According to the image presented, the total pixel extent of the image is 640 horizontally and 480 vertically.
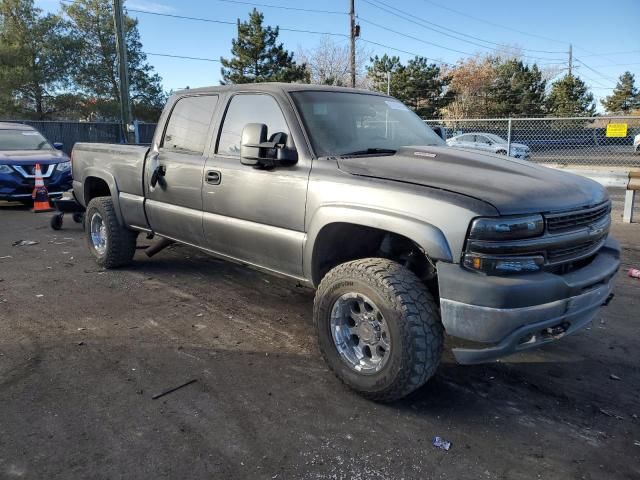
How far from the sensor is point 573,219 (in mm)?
2938

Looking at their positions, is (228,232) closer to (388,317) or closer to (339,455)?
(388,317)

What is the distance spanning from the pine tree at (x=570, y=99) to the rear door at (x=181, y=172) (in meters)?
47.8

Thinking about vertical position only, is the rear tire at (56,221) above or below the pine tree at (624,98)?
below

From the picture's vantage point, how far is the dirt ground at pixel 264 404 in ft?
8.34

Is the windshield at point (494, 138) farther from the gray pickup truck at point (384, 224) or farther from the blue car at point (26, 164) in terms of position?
the gray pickup truck at point (384, 224)

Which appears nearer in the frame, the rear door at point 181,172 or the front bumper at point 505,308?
the front bumper at point 505,308

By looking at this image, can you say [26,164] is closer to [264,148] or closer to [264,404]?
[264,148]

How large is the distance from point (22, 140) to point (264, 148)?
1018cm

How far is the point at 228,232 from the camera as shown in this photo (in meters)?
4.15

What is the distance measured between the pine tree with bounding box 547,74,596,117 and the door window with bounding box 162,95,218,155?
47692 mm

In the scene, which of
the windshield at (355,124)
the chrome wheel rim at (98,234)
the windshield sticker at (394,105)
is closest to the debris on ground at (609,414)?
the windshield at (355,124)

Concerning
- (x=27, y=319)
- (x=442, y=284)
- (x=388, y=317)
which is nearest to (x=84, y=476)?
(x=388, y=317)

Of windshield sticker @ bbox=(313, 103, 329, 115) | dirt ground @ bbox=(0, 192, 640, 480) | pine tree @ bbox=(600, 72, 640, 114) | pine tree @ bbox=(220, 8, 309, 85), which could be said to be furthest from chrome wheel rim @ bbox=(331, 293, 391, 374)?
pine tree @ bbox=(600, 72, 640, 114)

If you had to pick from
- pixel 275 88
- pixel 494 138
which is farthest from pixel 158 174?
pixel 494 138
